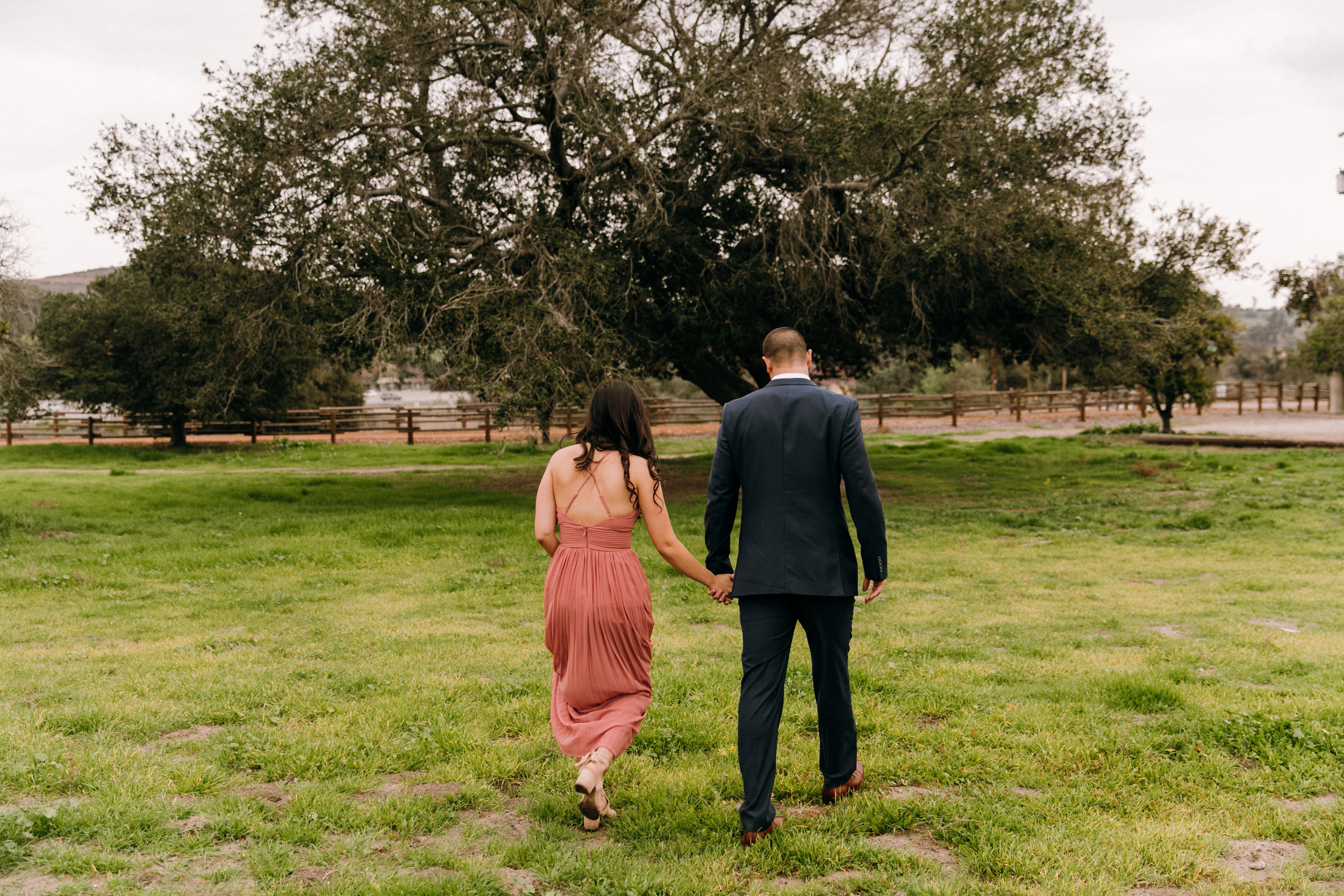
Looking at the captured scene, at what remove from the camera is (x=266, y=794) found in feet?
13.1

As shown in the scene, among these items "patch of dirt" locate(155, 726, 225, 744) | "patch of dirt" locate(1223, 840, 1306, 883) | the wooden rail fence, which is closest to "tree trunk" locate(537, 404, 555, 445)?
"patch of dirt" locate(155, 726, 225, 744)

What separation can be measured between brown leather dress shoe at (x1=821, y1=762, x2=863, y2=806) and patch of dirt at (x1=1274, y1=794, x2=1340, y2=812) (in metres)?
1.76

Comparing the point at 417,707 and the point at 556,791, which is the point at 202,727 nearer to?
the point at 417,707

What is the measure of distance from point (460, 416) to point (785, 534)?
34.3 meters

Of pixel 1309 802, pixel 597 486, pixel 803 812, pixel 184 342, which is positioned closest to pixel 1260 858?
pixel 1309 802

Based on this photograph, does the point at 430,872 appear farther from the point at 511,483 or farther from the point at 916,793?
the point at 511,483

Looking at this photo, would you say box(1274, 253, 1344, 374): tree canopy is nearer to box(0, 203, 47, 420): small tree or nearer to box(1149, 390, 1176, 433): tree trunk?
box(1149, 390, 1176, 433): tree trunk

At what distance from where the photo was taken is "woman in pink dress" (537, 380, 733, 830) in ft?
12.7

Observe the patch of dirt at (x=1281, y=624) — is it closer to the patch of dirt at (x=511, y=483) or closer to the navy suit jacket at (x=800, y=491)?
the navy suit jacket at (x=800, y=491)

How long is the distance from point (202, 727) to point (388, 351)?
8.43 meters

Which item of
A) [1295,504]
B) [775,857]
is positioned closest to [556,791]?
[775,857]

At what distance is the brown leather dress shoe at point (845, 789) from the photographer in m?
3.89

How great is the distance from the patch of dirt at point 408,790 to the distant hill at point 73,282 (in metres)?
13.2

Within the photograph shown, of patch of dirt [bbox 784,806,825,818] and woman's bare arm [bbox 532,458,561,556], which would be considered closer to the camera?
patch of dirt [bbox 784,806,825,818]
